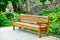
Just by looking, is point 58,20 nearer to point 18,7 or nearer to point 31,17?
point 31,17

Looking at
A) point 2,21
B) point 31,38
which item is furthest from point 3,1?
point 31,38

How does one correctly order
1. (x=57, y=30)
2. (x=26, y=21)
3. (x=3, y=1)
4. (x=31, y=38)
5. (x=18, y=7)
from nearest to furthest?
(x=31, y=38) < (x=57, y=30) < (x=26, y=21) < (x=3, y=1) < (x=18, y=7)

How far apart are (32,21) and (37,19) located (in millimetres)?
512

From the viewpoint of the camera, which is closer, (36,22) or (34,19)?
(36,22)

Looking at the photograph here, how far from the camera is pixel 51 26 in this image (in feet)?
36.2

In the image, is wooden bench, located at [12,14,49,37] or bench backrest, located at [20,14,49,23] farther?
bench backrest, located at [20,14,49,23]

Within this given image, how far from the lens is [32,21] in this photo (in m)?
11.7

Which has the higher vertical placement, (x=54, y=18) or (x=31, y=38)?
(x=54, y=18)

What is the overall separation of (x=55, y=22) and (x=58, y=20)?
0.22 m

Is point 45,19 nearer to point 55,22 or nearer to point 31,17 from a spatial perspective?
point 55,22

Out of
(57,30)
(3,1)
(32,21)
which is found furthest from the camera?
(3,1)

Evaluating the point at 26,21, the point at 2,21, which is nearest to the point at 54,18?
the point at 26,21

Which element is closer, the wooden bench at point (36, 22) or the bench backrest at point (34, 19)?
the wooden bench at point (36, 22)

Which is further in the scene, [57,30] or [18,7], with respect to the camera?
[18,7]
